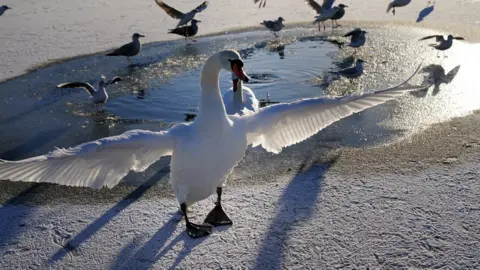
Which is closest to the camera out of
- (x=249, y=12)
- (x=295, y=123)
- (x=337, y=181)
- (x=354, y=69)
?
(x=295, y=123)

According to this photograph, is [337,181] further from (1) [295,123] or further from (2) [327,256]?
(2) [327,256]

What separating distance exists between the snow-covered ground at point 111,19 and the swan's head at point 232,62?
7.15m

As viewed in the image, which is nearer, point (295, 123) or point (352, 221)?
point (352, 221)

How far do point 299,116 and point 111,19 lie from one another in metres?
11.1

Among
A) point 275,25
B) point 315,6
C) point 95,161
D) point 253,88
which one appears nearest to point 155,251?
point 95,161

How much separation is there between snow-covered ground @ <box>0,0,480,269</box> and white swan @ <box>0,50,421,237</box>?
0.39 m

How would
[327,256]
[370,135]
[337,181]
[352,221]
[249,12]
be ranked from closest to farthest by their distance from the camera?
[327,256] < [352,221] < [337,181] < [370,135] < [249,12]

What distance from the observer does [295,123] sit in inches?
177

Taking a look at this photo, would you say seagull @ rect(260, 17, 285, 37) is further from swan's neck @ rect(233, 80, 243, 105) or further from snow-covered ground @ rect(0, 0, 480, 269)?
snow-covered ground @ rect(0, 0, 480, 269)

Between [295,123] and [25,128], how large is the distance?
4.31m

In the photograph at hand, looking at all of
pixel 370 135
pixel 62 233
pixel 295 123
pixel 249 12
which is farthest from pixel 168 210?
pixel 249 12

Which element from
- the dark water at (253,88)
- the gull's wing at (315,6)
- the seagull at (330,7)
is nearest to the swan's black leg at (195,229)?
the dark water at (253,88)

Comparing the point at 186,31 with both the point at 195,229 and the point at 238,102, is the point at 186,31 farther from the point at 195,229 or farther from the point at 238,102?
the point at 195,229

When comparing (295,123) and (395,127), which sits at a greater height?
(295,123)
